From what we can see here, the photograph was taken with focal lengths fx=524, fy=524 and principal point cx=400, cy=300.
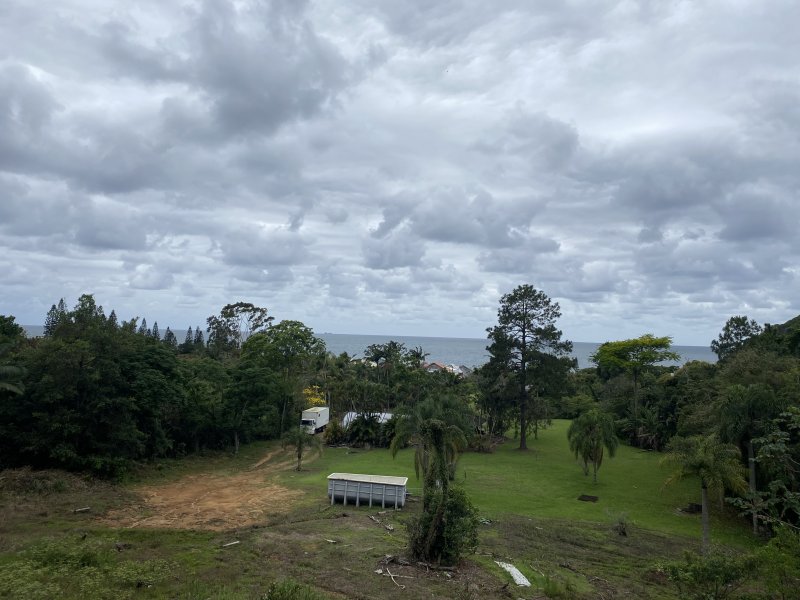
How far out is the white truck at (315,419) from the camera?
46562 millimetres

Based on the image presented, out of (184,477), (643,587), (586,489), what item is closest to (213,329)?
(184,477)

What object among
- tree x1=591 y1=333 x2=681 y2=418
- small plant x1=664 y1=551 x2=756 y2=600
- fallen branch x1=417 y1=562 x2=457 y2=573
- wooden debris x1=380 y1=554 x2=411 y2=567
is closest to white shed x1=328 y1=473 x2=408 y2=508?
wooden debris x1=380 y1=554 x2=411 y2=567

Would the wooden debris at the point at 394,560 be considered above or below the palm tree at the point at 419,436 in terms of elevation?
below

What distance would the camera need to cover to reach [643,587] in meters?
15.3

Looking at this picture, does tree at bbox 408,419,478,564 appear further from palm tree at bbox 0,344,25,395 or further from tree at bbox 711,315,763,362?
tree at bbox 711,315,763,362

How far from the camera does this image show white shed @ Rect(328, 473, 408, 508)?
23.6m

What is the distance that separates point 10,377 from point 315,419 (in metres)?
25.6

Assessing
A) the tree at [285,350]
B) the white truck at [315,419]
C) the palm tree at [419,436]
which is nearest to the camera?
the palm tree at [419,436]

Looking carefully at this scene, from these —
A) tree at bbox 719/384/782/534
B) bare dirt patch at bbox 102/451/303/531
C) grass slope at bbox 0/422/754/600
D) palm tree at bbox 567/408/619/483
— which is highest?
tree at bbox 719/384/782/534

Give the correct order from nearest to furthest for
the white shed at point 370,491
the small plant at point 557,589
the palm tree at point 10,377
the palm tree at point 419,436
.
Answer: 1. the small plant at point 557,589
2. the palm tree at point 10,377
3. the white shed at point 370,491
4. the palm tree at point 419,436

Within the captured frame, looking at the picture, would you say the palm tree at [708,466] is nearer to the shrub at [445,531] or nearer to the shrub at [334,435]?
the shrub at [445,531]

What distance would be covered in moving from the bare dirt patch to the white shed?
2.55m

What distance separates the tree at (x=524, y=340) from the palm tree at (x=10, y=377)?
30384 mm

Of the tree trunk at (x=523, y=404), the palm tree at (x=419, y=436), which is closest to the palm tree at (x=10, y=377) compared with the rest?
the palm tree at (x=419, y=436)
